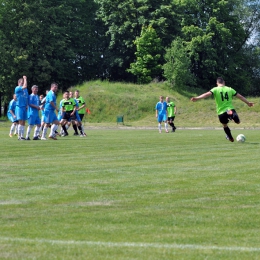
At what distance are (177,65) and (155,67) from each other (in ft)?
28.0

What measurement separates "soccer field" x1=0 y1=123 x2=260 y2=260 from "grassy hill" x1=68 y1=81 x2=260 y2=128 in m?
46.7

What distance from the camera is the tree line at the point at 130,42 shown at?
7994 centimetres

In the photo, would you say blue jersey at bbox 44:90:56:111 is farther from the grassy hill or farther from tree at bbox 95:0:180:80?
tree at bbox 95:0:180:80

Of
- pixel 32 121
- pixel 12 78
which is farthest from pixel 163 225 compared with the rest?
pixel 12 78

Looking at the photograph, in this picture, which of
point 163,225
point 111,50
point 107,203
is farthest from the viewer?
point 111,50

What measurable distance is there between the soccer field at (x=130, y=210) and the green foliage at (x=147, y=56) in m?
67.2

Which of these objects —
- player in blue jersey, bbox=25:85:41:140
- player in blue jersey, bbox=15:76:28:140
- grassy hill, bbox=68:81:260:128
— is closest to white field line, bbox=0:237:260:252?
player in blue jersey, bbox=15:76:28:140

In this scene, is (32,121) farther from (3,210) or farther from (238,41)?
(238,41)

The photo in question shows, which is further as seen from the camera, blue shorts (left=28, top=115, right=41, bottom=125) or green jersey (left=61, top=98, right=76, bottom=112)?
green jersey (left=61, top=98, right=76, bottom=112)

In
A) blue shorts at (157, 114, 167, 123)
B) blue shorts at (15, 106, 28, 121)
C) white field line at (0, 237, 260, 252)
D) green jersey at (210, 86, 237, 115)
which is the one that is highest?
green jersey at (210, 86, 237, 115)

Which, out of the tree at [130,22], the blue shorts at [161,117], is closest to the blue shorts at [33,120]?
the blue shorts at [161,117]

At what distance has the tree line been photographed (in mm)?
79938

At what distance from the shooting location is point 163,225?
7164 mm

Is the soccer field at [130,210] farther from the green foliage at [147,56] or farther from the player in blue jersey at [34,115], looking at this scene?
the green foliage at [147,56]
